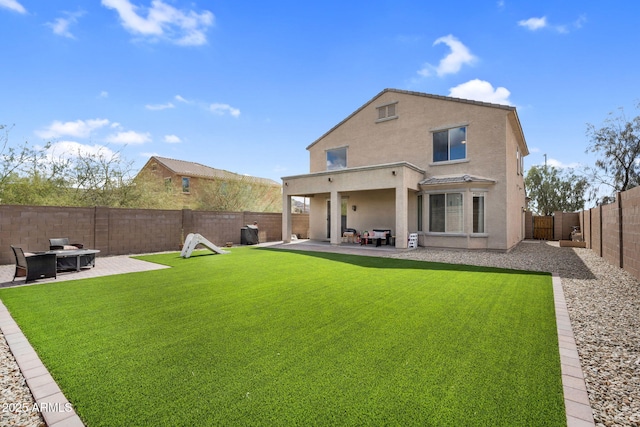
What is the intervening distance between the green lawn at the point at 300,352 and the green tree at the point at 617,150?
28470 mm

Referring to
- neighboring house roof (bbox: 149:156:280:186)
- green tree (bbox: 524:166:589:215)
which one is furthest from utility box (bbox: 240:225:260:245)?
green tree (bbox: 524:166:589:215)

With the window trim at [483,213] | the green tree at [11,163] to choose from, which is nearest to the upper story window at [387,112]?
the window trim at [483,213]

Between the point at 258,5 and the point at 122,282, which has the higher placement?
the point at 258,5

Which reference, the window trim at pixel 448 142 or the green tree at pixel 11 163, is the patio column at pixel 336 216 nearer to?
the window trim at pixel 448 142

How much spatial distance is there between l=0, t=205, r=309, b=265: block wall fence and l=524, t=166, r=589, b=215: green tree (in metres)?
30.8

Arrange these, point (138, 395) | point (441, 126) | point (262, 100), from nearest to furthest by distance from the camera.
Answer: point (138, 395) < point (441, 126) < point (262, 100)

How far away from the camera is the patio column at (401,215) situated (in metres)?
13.2

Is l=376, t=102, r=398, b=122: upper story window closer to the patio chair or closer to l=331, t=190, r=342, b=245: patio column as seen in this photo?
l=331, t=190, r=342, b=245: patio column

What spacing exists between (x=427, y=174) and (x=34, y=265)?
1531 centimetres

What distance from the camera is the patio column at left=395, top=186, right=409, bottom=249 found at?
13.2 meters

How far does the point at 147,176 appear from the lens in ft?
57.3

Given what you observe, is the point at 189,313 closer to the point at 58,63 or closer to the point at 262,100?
the point at 58,63

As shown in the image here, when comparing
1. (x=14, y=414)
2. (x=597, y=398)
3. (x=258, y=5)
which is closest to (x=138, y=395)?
(x=14, y=414)

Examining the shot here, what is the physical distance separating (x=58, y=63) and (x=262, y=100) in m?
8.60
